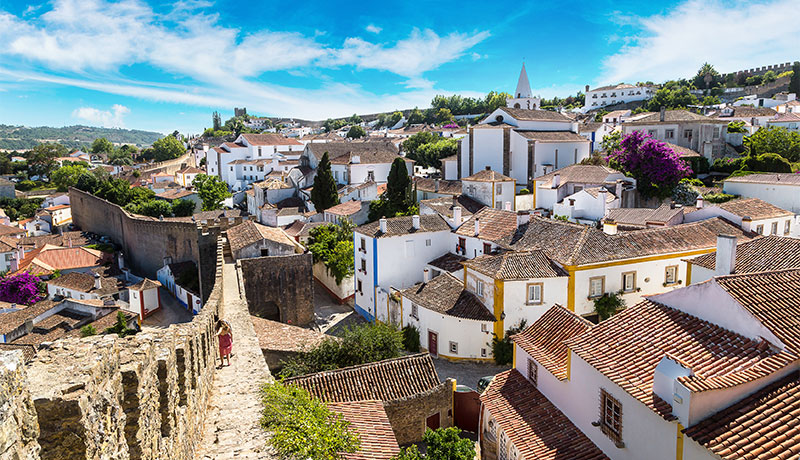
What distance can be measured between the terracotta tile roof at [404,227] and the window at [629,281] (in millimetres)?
7922

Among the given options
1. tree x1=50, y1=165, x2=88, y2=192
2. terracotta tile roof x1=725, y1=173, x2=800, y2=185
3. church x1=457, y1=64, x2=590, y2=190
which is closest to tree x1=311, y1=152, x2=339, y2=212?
church x1=457, y1=64, x2=590, y2=190

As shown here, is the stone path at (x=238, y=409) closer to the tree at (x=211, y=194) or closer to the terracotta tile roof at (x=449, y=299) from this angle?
the terracotta tile roof at (x=449, y=299)

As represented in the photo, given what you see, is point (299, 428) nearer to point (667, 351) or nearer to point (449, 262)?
point (667, 351)

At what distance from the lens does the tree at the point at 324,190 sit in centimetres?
3641

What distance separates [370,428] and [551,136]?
31.0 meters

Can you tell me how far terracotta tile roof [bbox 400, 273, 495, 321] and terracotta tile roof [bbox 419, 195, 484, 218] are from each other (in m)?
5.89

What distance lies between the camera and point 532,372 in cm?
1230

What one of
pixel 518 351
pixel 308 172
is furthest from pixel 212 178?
pixel 518 351

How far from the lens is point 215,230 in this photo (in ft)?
73.7

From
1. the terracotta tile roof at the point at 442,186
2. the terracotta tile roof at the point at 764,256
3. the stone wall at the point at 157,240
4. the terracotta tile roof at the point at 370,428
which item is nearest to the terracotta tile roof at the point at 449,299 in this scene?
the terracotta tile roof at the point at 370,428

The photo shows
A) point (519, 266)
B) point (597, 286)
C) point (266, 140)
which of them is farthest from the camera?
point (266, 140)

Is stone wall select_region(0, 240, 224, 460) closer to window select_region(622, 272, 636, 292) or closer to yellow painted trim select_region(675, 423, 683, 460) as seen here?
yellow painted trim select_region(675, 423, 683, 460)

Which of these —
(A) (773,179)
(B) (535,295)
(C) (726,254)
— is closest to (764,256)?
(C) (726,254)

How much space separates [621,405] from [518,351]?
4.28 m
